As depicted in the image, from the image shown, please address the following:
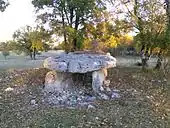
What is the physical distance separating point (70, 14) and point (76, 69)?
4609 millimetres

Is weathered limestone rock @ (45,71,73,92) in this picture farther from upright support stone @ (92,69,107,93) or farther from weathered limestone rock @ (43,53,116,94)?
upright support stone @ (92,69,107,93)

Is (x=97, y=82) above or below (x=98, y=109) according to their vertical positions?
above

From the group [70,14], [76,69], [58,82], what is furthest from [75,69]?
[70,14]

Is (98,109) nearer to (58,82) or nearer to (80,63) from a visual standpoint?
(80,63)

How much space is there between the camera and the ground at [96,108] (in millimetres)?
9656

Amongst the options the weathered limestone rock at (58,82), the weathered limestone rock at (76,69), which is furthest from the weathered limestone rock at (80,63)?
the weathered limestone rock at (58,82)

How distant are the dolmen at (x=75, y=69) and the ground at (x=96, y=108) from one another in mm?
503

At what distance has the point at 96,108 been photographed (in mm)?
10648

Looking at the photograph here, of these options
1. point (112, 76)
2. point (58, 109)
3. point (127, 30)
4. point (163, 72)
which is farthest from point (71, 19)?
point (58, 109)

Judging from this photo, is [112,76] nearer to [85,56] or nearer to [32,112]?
[85,56]

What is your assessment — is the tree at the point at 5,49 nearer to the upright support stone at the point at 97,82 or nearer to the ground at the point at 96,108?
the ground at the point at 96,108

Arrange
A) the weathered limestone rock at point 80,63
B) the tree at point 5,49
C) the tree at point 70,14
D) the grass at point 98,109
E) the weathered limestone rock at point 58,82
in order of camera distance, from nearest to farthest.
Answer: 1. the grass at point 98,109
2. the weathered limestone rock at point 80,63
3. the weathered limestone rock at point 58,82
4. the tree at point 70,14
5. the tree at point 5,49

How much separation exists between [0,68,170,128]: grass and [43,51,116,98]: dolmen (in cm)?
54

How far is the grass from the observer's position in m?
9.64
